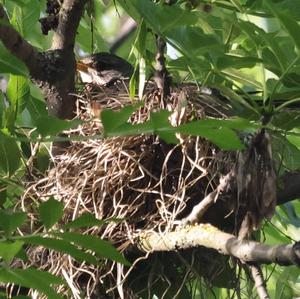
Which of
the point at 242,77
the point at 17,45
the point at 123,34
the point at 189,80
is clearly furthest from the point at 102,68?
the point at 123,34

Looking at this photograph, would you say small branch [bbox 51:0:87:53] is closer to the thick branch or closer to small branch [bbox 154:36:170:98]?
small branch [bbox 154:36:170:98]

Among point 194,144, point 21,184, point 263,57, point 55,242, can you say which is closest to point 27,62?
point 21,184

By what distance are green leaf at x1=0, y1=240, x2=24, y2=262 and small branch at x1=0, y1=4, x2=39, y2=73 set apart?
60cm

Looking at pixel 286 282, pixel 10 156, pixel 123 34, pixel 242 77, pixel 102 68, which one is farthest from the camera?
pixel 123 34

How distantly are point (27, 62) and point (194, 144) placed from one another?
39 centimetres

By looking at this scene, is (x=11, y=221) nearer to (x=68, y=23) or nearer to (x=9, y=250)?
(x=9, y=250)

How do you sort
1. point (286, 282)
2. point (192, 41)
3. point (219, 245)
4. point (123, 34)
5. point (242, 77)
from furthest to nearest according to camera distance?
point (123, 34) < point (286, 282) < point (242, 77) < point (192, 41) < point (219, 245)

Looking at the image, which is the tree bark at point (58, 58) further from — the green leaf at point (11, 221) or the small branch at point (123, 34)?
the small branch at point (123, 34)

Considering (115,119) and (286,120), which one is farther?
(286,120)

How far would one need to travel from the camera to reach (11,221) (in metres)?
1.13

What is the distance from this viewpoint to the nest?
1.66 meters

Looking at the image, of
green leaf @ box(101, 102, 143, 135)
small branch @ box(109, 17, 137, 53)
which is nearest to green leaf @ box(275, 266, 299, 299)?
green leaf @ box(101, 102, 143, 135)

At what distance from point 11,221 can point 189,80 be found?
857 millimetres

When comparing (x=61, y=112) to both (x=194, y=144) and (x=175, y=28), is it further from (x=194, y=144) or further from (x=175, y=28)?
(x=175, y=28)
